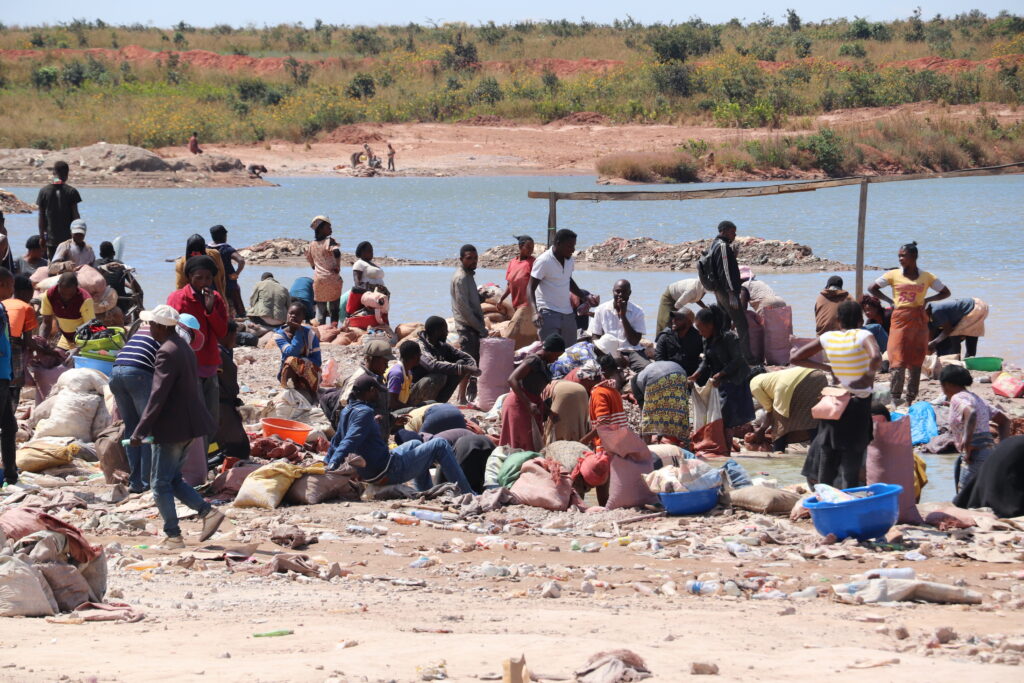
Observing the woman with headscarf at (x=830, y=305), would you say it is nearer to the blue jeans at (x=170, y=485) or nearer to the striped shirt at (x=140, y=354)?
the striped shirt at (x=140, y=354)

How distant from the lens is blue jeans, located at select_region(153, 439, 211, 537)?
279 inches

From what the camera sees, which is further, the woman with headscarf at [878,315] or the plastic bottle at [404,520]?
the woman with headscarf at [878,315]

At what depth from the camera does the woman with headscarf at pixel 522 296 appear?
11797 mm

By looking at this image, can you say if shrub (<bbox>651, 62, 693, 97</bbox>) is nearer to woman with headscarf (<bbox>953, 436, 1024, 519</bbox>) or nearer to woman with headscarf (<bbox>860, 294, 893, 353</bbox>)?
woman with headscarf (<bbox>860, 294, 893, 353</bbox>)

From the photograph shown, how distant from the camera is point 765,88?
53.7 metres

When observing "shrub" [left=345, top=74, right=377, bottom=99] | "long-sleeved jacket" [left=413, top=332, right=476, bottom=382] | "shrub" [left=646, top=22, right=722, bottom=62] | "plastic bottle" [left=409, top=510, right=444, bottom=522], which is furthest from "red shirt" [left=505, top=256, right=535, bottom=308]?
"shrub" [left=646, top=22, right=722, bottom=62]

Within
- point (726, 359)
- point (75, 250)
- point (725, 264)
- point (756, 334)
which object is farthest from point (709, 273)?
point (75, 250)

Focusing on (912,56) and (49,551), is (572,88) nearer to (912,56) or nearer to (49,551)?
(912,56)

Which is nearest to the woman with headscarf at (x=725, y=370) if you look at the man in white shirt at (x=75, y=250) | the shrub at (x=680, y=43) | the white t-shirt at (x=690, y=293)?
the white t-shirt at (x=690, y=293)

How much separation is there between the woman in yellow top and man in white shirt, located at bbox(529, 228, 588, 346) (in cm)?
272

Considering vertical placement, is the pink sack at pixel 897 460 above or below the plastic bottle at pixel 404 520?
above

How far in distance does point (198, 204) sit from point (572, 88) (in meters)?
23.5

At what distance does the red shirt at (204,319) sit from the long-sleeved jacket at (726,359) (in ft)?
11.7

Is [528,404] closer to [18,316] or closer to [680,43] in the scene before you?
[18,316]
